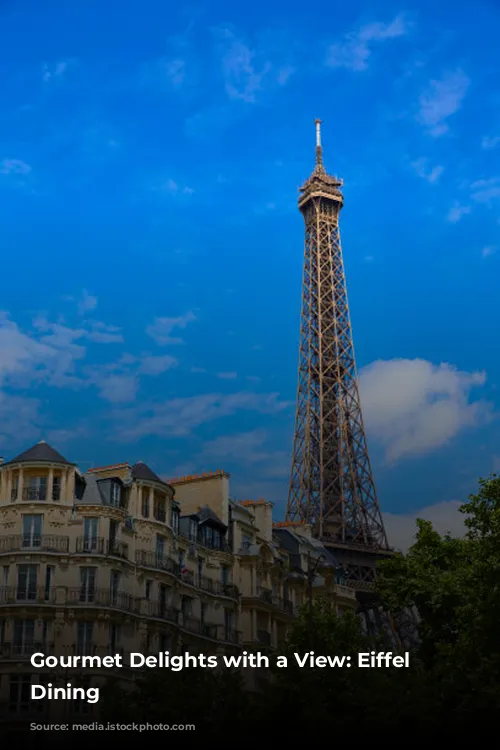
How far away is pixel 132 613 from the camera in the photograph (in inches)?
2076

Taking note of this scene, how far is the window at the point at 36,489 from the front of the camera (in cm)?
5338

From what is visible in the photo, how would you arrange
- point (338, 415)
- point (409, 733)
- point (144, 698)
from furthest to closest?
point (338, 415) → point (144, 698) → point (409, 733)

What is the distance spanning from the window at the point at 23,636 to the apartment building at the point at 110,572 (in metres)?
0.05

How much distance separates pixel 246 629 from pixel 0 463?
16.6m

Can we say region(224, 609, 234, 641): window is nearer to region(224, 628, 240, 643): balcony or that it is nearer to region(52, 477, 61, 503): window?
region(224, 628, 240, 643): balcony

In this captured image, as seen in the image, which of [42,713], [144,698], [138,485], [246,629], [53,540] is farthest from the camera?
[246,629]

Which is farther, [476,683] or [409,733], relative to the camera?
[476,683]

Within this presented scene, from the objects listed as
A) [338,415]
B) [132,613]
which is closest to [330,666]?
[132,613]

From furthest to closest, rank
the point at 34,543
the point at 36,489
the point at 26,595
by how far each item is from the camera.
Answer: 1. the point at 36,489
2. the point at 34,543
3. the point at 26,595

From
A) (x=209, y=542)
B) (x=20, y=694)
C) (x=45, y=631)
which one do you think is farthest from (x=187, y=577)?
(x=20, y=694)

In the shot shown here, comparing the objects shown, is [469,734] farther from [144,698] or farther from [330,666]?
[144,698]

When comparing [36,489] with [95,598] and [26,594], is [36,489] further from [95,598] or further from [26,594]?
[95,598]

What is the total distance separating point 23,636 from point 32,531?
16.1ft

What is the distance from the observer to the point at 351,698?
42.8m
